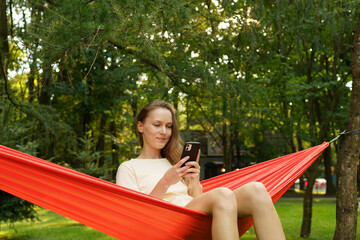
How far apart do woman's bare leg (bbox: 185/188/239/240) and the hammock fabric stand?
6cm

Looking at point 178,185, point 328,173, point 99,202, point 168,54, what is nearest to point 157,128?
point 178,185

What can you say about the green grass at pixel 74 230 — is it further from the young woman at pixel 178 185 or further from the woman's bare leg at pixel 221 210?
the woman's bare leg at pixel 221 210

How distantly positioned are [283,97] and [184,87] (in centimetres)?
264

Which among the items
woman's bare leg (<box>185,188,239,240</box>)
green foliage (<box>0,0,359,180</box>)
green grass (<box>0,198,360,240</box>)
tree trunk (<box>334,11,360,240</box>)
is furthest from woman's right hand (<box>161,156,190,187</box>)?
green grass (<box>0,198,360,240</box>)

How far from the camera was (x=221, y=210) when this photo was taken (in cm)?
163

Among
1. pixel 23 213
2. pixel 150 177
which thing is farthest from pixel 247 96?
pixel 23 213

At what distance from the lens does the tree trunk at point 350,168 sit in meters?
2.79

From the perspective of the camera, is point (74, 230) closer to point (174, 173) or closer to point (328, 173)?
point (174, 173)

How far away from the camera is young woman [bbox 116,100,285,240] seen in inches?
64.0

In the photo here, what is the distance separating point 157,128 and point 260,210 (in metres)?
0.76

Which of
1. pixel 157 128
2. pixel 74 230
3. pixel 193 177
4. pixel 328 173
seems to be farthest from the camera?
pixel 328 173

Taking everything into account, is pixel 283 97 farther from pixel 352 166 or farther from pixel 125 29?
pixel 125 29

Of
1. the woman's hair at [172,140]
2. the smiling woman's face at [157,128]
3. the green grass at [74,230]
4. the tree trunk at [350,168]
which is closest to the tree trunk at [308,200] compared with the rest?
the green grass at [74,230]

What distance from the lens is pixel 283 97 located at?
548cm
